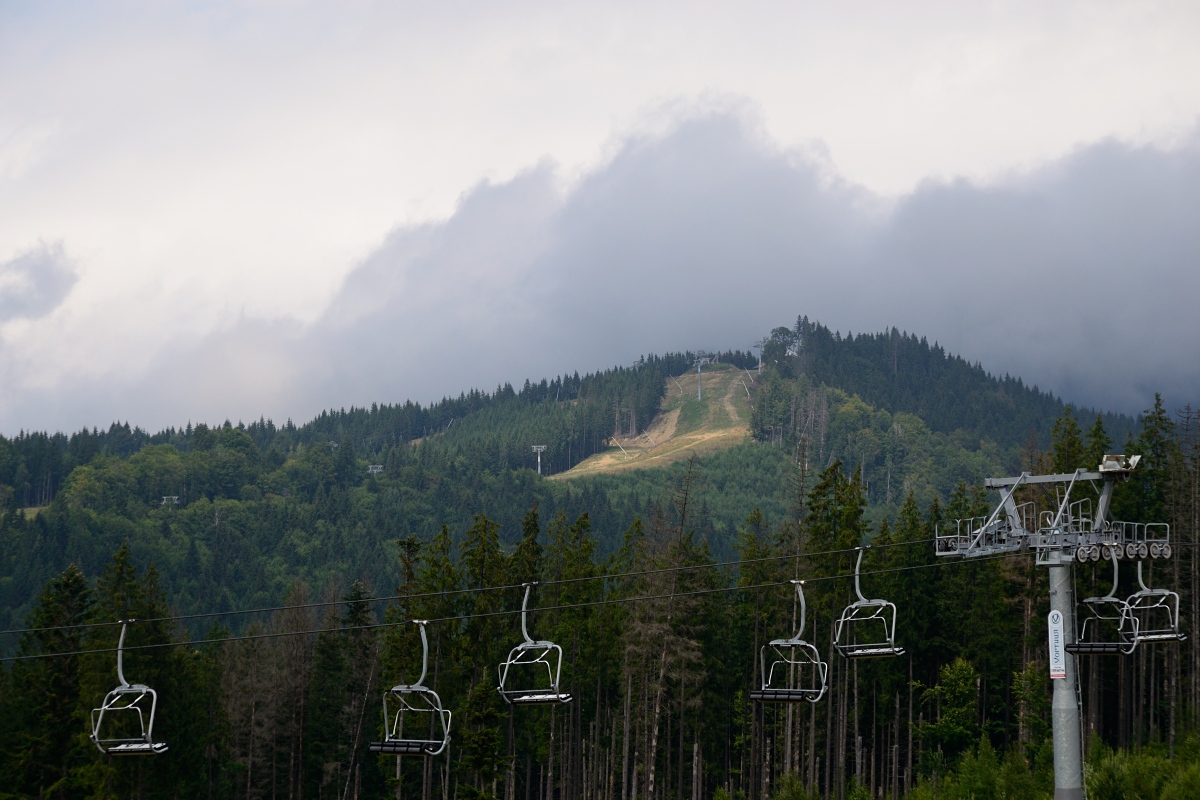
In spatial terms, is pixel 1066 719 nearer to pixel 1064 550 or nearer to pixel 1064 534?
pixel 1064 550

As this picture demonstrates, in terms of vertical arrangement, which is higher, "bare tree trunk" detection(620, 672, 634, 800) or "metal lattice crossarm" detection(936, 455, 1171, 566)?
"metal lattice crossarm" detection(936, 455, 1171, 566)

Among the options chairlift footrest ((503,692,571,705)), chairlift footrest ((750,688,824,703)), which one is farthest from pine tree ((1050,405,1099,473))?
chairlift footrest ((503,692,571,705))

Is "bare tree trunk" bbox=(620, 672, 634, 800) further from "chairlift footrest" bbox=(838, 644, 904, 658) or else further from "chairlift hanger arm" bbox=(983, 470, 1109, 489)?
A: "chairlift hanger arm" bbox=(983, 470, 1109, 489)

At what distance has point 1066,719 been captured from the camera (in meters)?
33.4

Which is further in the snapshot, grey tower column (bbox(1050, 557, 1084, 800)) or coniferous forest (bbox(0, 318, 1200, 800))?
coniferous forest (bbox(0, 318, 1200, 800))

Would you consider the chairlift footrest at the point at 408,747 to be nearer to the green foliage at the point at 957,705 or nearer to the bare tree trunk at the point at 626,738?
the bare tree trunk at the point at 626,738

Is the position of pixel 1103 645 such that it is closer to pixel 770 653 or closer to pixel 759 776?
pixel 770 653

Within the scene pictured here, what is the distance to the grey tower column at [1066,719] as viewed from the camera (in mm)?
33062

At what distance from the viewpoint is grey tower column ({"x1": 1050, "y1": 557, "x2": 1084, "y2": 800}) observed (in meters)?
33.1

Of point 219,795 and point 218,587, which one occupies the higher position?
point 218,587

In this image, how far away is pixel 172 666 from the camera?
212ft

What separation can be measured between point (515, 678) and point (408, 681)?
27.5 ft

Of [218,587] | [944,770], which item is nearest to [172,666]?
[944,770]

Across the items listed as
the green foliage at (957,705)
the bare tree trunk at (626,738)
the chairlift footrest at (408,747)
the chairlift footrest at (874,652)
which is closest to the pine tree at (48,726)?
the bare tree trunk at (626,738)
